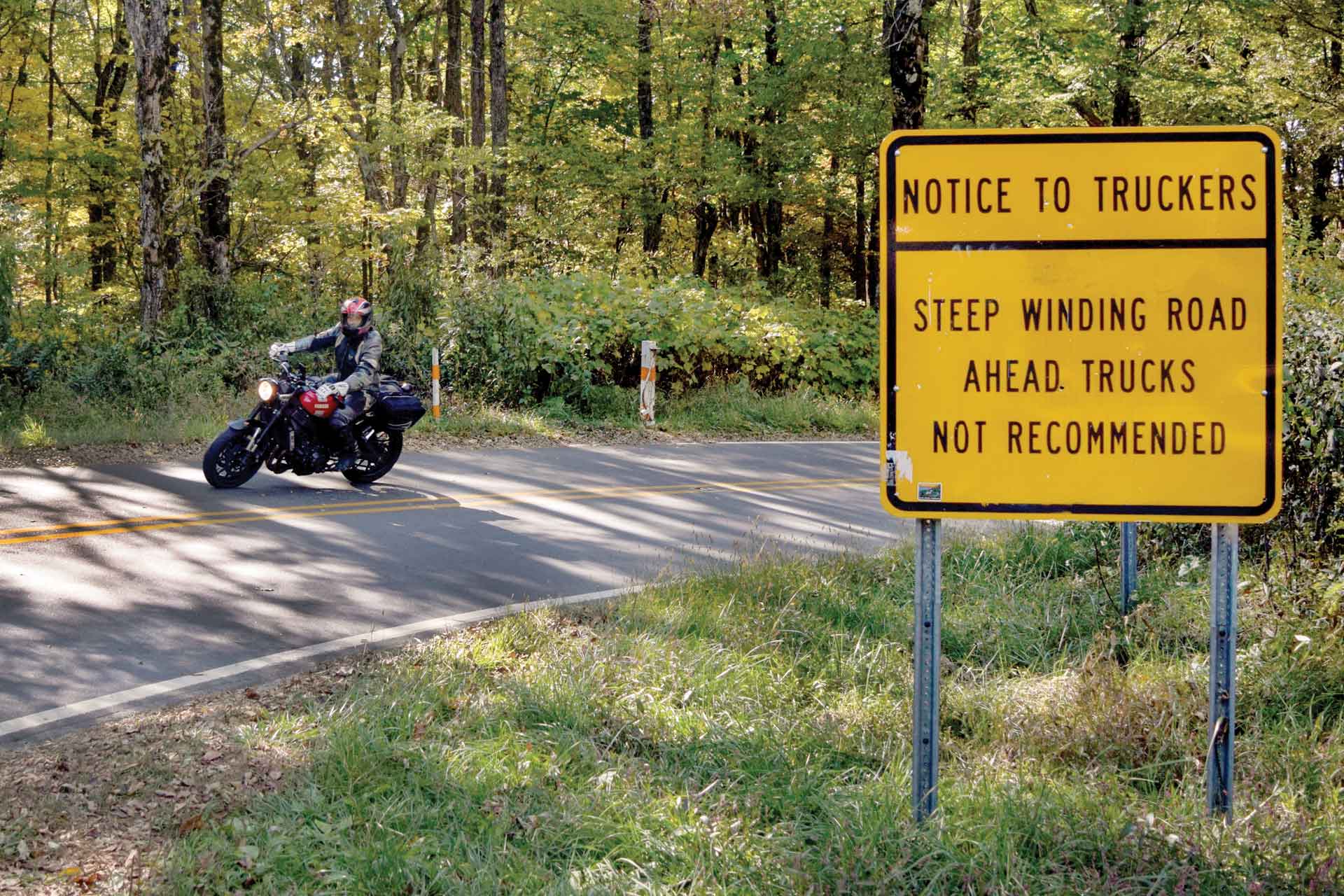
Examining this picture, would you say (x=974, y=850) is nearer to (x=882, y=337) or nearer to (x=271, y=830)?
(x=882, y=337)

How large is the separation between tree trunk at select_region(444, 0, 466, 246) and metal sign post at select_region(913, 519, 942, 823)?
934 inches

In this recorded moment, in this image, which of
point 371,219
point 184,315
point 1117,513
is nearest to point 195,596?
point 1117,513

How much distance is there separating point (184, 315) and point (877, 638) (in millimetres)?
16751

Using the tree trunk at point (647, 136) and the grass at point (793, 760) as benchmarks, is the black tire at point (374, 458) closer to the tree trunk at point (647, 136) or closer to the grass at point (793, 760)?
the grass at point (793, 760)

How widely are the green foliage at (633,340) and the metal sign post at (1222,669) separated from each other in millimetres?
15163

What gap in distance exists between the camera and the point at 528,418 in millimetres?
17625

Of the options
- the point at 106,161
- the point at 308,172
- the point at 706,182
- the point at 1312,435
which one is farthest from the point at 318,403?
the point at 706,182

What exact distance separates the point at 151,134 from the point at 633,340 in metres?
8.11

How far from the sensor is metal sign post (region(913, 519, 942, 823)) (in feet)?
13.6

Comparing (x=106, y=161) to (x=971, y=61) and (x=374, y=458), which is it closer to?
(x=374, y=458)

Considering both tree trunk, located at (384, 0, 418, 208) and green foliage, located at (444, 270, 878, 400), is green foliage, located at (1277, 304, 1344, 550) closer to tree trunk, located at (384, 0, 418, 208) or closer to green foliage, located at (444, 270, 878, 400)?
green foliage, located at (444, 270, 878, 400)

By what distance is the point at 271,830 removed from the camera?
13.9 feet

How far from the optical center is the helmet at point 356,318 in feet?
38.0

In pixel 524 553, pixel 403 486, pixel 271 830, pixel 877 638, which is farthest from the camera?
pixel 403 486
